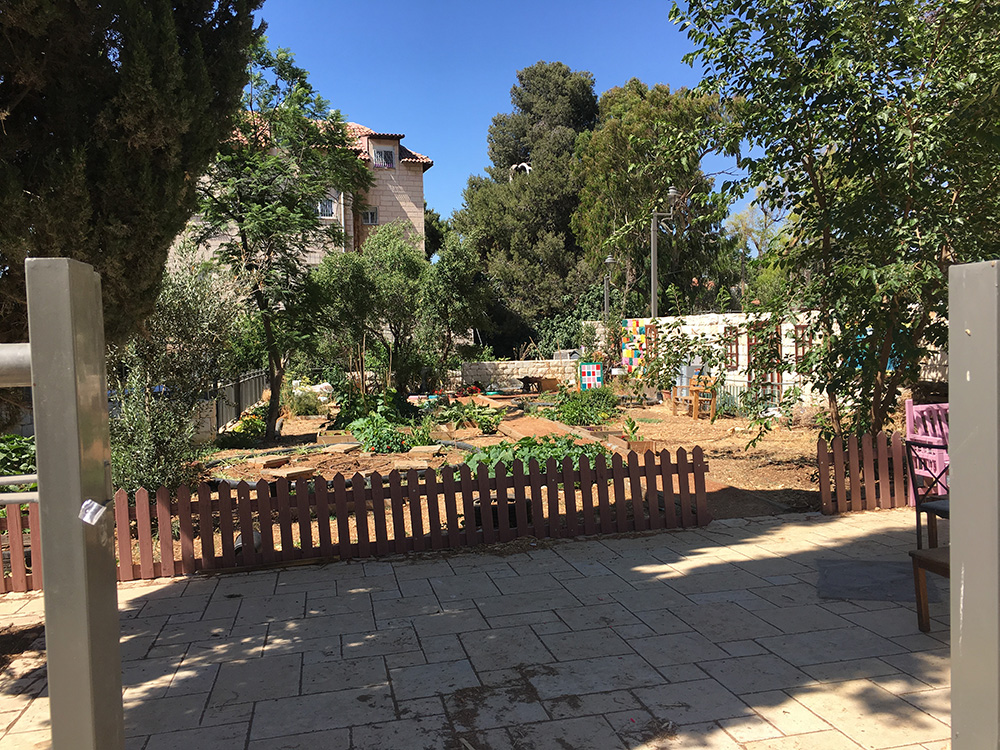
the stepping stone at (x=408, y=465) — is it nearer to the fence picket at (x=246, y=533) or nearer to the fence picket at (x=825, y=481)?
the fence picket at (x=246, y=533)

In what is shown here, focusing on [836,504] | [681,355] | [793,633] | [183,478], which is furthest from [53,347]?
[681,355]

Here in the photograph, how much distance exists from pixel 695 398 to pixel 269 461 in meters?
9.47

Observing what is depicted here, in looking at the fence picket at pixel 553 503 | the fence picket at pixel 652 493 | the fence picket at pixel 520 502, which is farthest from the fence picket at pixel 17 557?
the fence picket at pixel 652 493

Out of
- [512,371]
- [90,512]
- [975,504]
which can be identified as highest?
[512,371]

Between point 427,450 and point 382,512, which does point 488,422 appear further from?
point 382,512

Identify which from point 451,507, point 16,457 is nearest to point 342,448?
point 16,457

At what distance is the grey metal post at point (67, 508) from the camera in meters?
1.28

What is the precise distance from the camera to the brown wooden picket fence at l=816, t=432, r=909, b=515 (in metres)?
7.09

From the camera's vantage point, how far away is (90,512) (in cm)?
130

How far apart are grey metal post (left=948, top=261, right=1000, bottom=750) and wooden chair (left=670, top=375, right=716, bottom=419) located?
13.3 m

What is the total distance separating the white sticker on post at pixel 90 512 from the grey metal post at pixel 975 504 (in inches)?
65.6

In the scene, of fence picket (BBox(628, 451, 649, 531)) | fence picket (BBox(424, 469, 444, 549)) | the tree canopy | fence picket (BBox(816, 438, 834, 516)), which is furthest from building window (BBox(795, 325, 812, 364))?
the tree canopy

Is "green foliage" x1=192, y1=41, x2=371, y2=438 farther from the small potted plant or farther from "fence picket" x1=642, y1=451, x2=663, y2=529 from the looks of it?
"fence picket" x1=642, y1=451, x2=663, y2=529

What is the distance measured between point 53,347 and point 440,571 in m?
4.66
